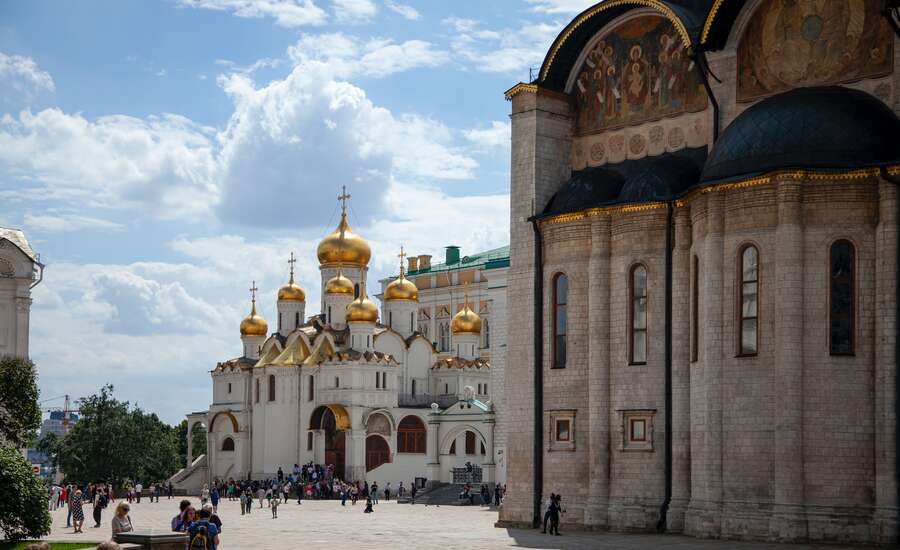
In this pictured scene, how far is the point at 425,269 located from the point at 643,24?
181 ft

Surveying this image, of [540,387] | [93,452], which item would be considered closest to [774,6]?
[540,387]

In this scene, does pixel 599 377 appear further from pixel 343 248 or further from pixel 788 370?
pixel 343 248

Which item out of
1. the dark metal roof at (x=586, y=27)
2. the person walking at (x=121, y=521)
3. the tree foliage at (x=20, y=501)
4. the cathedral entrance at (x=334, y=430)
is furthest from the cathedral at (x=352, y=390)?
the person walking at (x=121, y=521)

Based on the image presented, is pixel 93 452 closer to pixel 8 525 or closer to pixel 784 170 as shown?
pixel 8 525

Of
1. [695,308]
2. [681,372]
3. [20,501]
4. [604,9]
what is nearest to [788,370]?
[695,308]

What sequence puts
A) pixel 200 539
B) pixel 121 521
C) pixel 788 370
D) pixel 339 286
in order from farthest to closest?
pixel 339 286
pixel 788 370
pixel 121 521
pixel 200 539

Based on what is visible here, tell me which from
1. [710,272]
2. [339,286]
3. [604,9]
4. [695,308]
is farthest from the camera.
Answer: [339,286]

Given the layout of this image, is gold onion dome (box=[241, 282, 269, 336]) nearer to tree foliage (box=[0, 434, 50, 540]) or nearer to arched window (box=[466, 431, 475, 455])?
arched window (box=[466, 431, 475, 455])

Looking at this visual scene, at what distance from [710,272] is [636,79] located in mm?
6746

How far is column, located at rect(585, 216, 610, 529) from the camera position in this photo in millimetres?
29875

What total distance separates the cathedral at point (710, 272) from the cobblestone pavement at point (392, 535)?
118 cm

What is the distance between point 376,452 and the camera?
214 ft

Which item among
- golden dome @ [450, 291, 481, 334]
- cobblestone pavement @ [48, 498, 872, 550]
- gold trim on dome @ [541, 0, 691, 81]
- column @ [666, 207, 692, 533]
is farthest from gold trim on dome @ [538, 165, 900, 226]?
golden dome @ [450, 291, 481, 334]

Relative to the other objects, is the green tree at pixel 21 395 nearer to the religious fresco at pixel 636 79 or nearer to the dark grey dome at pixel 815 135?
the religious fresco at pixel 636 79
